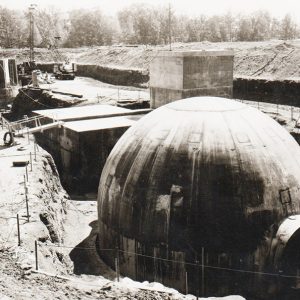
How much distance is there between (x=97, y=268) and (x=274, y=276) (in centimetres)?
815

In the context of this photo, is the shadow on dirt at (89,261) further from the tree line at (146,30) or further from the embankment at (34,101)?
the tree line at (146,30)

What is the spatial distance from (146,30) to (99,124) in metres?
113

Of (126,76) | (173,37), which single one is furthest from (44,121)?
(173,37)

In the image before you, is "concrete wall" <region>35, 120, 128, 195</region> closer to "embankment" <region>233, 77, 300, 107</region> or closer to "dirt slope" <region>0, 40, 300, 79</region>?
"embankment" <region>233, 77, 300, 107</region>

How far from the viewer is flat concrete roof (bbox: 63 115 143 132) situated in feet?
113

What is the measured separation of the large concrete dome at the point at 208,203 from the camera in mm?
17000

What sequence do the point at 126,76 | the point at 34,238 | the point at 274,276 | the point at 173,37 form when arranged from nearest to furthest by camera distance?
1. the point at 274,276
2. the point at 34,238
3. the point at 126,76
4. the point at 173,37

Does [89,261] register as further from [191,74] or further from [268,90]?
[268,90]

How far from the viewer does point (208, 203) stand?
17.0 m

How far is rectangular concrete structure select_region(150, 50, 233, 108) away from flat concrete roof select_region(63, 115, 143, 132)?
4626 mm

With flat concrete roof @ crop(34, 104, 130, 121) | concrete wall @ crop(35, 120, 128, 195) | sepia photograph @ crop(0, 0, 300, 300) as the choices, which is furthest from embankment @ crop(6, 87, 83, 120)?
sepia photograph @ crop(0, 0, 300, 300)

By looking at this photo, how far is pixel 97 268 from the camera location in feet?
67.9

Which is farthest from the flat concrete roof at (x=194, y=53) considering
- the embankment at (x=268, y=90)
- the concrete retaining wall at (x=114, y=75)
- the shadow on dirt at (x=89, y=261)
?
the concrete retaining wall at (x=114, y=75)

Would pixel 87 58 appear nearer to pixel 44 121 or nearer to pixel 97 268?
pixel 44 121
